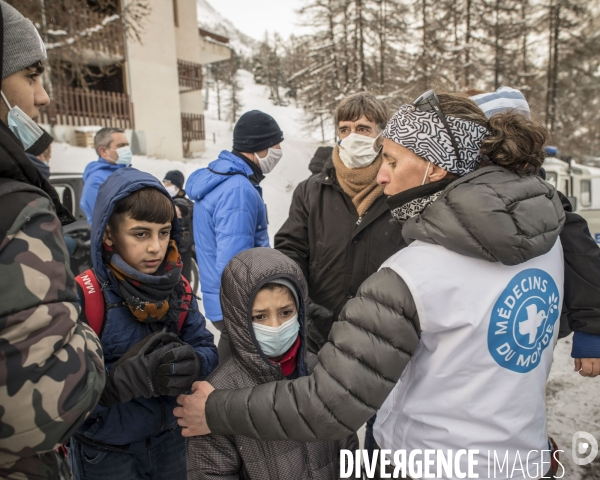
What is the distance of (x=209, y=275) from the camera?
3.19 meters

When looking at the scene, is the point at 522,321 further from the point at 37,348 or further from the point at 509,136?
the point at 37,348

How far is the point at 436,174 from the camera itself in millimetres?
1510

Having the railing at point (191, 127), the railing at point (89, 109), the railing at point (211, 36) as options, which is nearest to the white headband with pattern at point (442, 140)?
the railing at point (89, 109)

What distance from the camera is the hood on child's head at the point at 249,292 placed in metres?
1.75

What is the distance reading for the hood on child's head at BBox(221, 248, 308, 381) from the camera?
1752 mm

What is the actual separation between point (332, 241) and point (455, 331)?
4.14 feet

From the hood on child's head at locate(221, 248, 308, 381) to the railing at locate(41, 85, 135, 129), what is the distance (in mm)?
14116

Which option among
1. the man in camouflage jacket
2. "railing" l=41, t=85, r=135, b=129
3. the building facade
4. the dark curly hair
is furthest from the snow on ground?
the man in camouflage jacket

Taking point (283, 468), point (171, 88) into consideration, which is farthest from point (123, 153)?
point (171, 88)

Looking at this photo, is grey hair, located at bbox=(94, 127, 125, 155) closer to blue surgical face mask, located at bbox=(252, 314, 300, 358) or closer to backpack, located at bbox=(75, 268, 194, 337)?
backpack, located at bbox=(75, 268, 194, 337)

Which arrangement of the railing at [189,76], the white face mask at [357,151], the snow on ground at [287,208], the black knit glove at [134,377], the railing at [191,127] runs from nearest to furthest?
1. the black knit glove at [134,377]
2. the white face mask at [357,151]
3. the snow on ground at [287,208]
4. the railing at [189,76]
5. the railing at [191,127]

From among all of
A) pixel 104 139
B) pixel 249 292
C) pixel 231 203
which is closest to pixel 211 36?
pixel 104 139

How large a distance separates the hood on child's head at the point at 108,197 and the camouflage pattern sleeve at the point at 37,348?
734 mm

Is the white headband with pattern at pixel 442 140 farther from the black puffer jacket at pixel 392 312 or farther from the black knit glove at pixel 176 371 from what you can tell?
the black knit glove at pixel 176 371
